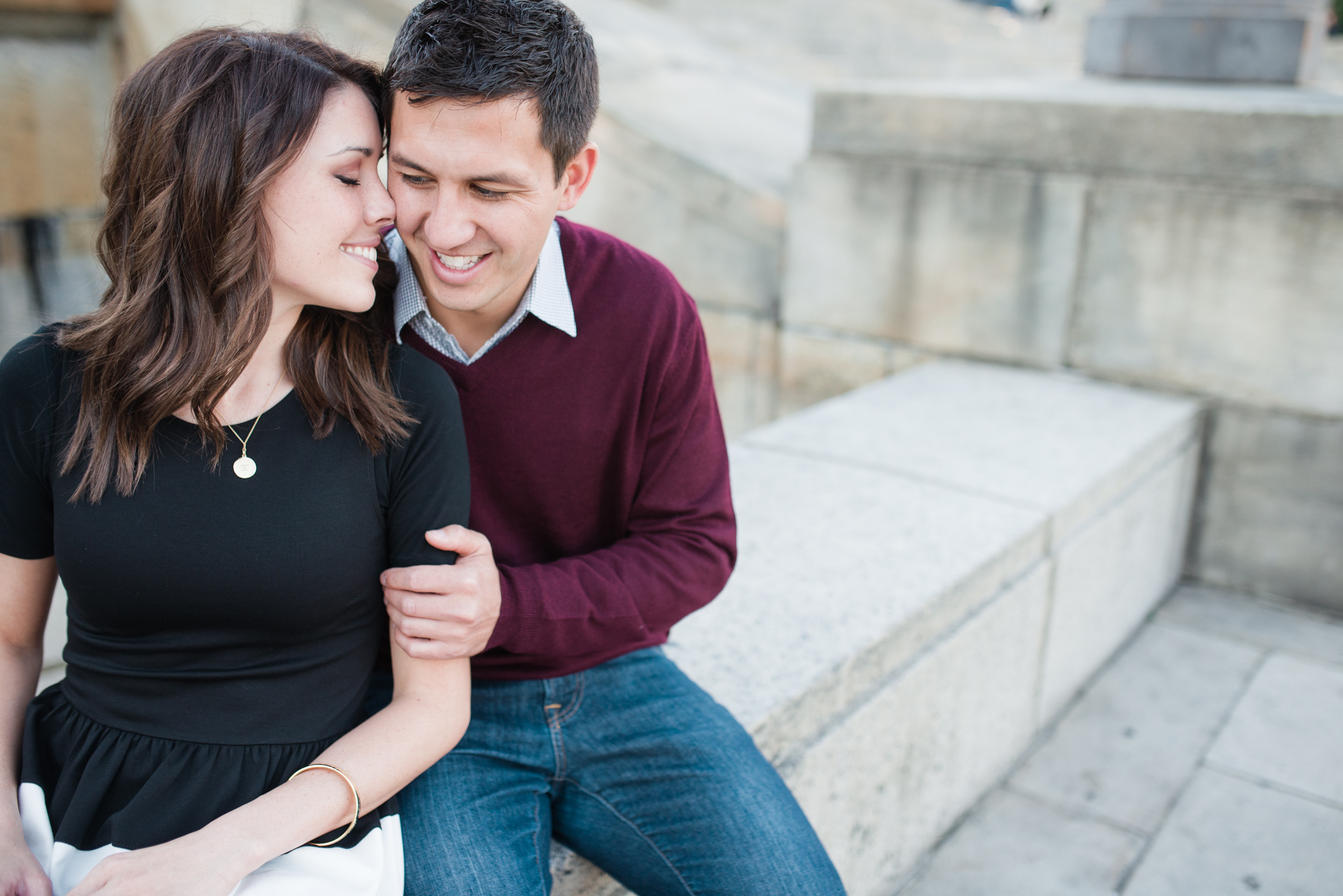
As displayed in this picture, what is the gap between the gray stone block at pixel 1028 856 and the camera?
265 centimetres

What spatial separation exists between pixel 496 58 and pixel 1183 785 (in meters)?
2.65

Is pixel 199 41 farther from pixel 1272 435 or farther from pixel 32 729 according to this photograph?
pixel 1272 435

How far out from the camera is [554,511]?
1.88m

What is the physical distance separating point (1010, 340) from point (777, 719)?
2.72m

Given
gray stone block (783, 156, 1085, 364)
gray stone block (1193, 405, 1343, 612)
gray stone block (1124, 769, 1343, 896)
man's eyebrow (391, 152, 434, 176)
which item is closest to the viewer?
man's eyebrow (391, 152, 434, 176)

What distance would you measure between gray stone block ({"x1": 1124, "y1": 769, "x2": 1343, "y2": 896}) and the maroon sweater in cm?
158

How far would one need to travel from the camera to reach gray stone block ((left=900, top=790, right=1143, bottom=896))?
8.70 feet

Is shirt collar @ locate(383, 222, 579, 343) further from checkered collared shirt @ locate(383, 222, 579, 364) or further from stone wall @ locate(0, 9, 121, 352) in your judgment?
stone wall @ locate(0, 9, 121, 352)

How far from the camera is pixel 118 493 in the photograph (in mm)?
1497

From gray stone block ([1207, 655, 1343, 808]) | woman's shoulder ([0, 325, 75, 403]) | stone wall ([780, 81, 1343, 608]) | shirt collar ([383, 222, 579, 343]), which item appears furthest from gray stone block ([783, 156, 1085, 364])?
woman's shoulder ([0, 325, 75, 403])

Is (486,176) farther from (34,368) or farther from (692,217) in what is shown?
(692,217)

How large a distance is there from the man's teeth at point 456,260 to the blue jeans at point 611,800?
0.71 meters

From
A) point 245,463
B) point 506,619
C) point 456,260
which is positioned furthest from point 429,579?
point 456,260

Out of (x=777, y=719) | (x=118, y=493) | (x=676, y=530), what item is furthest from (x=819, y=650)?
(x=118, y=493)
